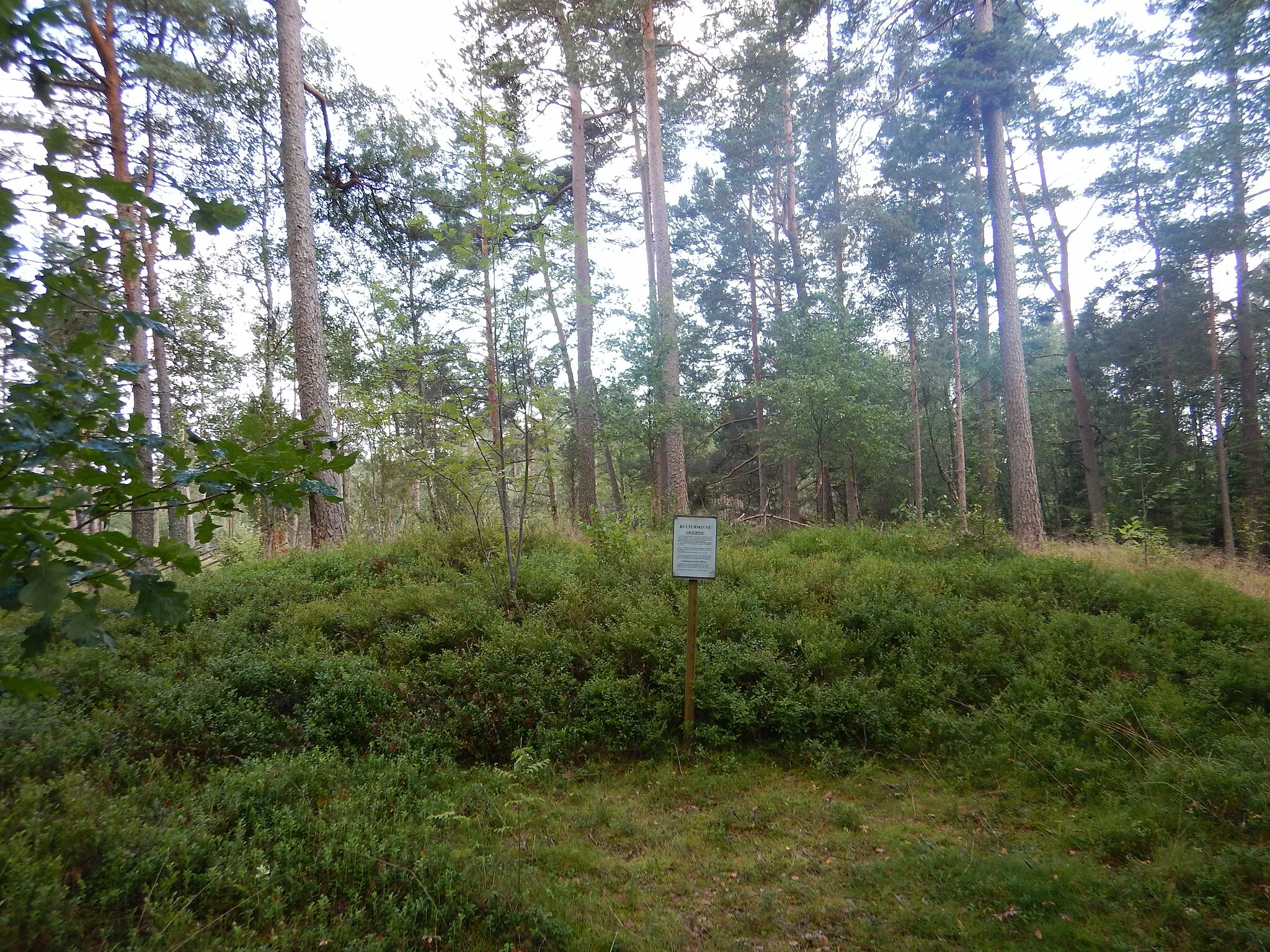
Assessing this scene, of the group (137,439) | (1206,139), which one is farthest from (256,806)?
(1206,139)

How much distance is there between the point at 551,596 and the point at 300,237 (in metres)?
7.52

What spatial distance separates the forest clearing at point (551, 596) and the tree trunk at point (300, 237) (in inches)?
2.6

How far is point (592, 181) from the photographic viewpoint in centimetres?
1833

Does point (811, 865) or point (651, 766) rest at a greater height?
point (651, 766)

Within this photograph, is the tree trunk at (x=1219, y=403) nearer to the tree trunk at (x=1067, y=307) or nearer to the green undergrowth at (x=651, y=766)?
the tree trunk at (x=1067, y=307)

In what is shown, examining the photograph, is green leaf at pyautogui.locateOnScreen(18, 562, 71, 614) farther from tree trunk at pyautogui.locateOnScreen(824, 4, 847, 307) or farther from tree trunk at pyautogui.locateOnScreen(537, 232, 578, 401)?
tree trunk at pyautogui.locateOnScreen(824, 4, 847, 307)

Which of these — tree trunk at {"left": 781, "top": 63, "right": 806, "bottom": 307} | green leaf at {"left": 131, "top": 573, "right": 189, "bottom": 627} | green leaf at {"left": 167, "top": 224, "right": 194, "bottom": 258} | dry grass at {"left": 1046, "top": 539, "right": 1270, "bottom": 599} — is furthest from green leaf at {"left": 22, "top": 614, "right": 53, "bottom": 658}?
tree trunk at {"left": 781, "top": 63, "right": 806, "bottom": 307}

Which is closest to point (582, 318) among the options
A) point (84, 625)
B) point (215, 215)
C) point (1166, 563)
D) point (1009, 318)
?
point (1009, 318)

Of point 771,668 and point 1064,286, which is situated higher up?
point 1064,286

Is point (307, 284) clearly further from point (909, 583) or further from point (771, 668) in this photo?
point (909, 583)

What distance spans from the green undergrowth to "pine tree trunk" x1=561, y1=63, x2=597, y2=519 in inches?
237

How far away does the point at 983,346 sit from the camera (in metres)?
22.2

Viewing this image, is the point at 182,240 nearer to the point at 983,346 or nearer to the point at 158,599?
the point at 158,599

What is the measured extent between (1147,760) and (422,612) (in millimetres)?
6530
